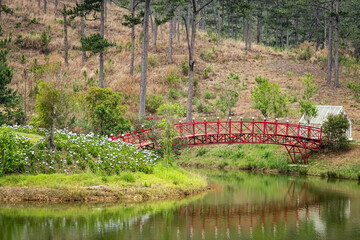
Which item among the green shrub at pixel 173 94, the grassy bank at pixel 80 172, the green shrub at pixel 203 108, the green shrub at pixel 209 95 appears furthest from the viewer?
the green shrub at pixel 209 95

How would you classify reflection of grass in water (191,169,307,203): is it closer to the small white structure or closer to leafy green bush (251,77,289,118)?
the small white structure

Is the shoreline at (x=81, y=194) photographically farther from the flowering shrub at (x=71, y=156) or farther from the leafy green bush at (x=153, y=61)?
the leafy green bush at (x=153, y=61)

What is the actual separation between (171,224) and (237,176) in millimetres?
14953

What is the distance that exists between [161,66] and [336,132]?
24893mm

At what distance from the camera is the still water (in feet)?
53.7

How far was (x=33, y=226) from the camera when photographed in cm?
1664

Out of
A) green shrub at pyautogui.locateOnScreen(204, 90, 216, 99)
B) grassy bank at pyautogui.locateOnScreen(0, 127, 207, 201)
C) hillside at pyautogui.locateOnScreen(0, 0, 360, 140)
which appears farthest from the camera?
green shrub at pyautogui.locateOnScreen(204, 90, 216, 99)

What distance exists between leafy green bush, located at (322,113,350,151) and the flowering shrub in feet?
45.6

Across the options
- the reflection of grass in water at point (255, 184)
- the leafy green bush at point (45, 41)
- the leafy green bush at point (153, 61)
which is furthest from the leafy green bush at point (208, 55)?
the reflection of grass in water at point (255, 184)

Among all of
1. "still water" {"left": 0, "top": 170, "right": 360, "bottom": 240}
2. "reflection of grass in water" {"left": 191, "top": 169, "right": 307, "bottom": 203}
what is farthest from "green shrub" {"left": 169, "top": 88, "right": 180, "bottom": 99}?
"still water" {"left": 0, "top": 170, "right": 360, "bottom": 240}

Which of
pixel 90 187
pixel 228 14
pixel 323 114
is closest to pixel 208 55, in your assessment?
pixel 228 14

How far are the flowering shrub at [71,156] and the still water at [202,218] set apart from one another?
2225 mm

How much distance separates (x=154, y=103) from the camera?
142 feet

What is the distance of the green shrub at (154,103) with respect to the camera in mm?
43322
